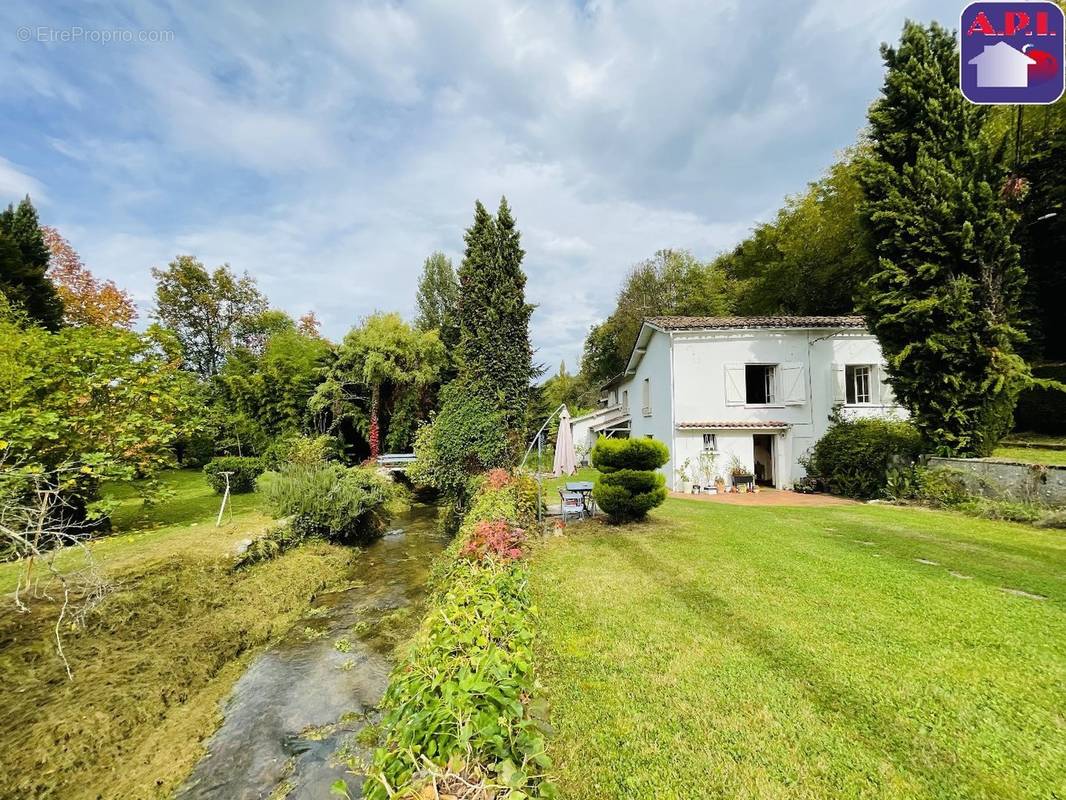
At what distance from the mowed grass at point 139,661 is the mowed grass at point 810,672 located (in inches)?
160

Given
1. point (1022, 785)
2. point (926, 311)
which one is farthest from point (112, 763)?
point (926, 311)

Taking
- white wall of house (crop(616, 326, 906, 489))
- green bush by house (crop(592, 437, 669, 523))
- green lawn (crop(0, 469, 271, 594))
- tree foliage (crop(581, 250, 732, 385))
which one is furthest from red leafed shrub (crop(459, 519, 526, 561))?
tree foliage (crop(581, 250, 732, 385))

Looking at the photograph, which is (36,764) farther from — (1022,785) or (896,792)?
(1022,785)

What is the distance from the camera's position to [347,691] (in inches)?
198

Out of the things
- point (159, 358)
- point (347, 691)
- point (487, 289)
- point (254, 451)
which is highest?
point (487, 289)

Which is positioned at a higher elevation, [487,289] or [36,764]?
[487,289]

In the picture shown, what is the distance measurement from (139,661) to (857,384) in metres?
19.9

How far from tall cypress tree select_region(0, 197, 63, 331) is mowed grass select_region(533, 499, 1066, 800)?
2114 centimetres

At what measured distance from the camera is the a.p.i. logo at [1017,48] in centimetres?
875

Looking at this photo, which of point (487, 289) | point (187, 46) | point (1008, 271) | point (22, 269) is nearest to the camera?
point (187, 46)

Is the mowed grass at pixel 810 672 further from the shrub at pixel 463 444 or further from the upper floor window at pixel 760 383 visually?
the upper floor window at pixel 760 383

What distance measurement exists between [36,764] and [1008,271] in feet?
61.2

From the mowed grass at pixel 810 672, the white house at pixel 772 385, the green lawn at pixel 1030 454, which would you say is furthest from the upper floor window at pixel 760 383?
the mowed grass at pixel 810 672

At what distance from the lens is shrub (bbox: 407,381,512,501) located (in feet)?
43.3
